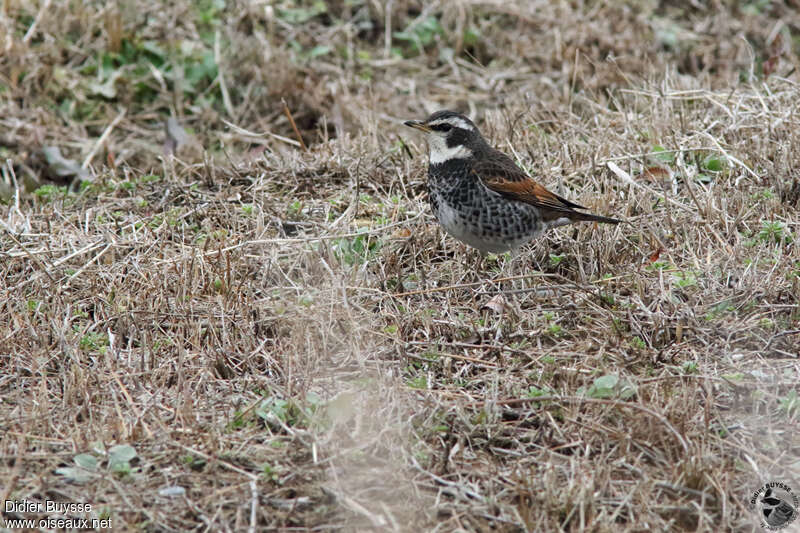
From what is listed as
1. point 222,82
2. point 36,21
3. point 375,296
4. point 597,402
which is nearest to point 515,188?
point 375,296

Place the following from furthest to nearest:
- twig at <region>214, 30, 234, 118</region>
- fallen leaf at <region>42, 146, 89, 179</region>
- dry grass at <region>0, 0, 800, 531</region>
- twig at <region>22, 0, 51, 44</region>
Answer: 1. twig at <region>22, 0, 51, 44</region>
2. twig at <region>214, 30, 234, 118</region>
3. fallen leaf at <region>42, 146, 89, 179</region>
4. dry grass at <region>0, 0, 800, 531</region>

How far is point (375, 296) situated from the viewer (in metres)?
6.01

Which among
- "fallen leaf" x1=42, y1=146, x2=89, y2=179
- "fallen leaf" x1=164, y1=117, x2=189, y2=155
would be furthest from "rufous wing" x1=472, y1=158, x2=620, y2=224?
"fallen leaf" x1=42, y1=146, x2=89, y2=179

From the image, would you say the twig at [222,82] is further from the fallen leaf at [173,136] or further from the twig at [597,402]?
the twig at [597,402]

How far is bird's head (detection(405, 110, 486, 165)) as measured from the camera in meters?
6.59

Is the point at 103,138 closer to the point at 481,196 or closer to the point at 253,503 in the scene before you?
the point at 481,196

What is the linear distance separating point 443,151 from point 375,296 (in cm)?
124

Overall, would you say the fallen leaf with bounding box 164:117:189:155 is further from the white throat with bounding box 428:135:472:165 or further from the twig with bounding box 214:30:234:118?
the white throat with bounding box 428:135:472:165

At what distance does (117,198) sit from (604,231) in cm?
382

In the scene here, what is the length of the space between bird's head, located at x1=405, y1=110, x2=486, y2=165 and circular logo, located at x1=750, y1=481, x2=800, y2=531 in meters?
3.12

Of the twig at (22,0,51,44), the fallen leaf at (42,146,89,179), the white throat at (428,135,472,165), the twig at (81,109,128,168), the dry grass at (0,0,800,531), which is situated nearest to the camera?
the dry grass at (0,0,800,531)

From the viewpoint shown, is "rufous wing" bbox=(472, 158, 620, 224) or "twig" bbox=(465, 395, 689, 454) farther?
"rufous wing" bbox=(472, 158, 620, 224)

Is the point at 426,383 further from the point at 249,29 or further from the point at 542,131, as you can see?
the point at 249,29

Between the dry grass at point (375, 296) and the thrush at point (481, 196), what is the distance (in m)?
0.25
